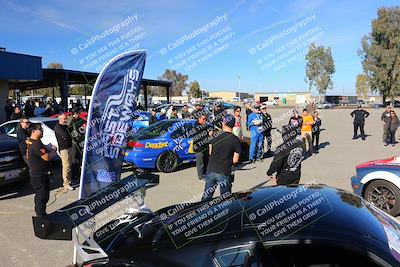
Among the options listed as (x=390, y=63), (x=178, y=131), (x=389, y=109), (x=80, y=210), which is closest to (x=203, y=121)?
(x=178, y=131)

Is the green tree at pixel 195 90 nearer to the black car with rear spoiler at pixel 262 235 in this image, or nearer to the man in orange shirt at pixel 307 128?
the man in orange shirt at pixel 307 128

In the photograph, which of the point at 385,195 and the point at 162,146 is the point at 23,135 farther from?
the point at 385,195

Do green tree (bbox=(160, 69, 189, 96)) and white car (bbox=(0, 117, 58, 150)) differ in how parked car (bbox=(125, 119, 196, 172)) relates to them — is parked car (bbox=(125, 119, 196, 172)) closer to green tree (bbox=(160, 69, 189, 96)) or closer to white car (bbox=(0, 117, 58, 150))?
white car (bbox=(0, 117, 58, 150))

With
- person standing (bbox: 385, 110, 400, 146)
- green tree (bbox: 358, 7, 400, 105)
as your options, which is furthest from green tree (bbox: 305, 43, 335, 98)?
person standing (bbox: 385, 110, 400, 146)

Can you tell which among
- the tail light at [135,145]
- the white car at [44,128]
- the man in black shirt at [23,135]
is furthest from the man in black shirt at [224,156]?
the white car at [44,128]

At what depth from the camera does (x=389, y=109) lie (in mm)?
16781

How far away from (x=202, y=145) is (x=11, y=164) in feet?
14.2

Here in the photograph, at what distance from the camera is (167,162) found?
1085 cm

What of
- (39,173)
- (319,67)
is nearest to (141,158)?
(39,173)

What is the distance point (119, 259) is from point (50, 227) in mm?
642

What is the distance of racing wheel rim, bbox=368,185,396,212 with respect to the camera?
21.4ft

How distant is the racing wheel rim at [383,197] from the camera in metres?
6.52

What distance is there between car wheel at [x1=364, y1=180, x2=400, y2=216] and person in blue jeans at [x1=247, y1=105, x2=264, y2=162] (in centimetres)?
567

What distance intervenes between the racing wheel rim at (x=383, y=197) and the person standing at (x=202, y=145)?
4.24 meters
